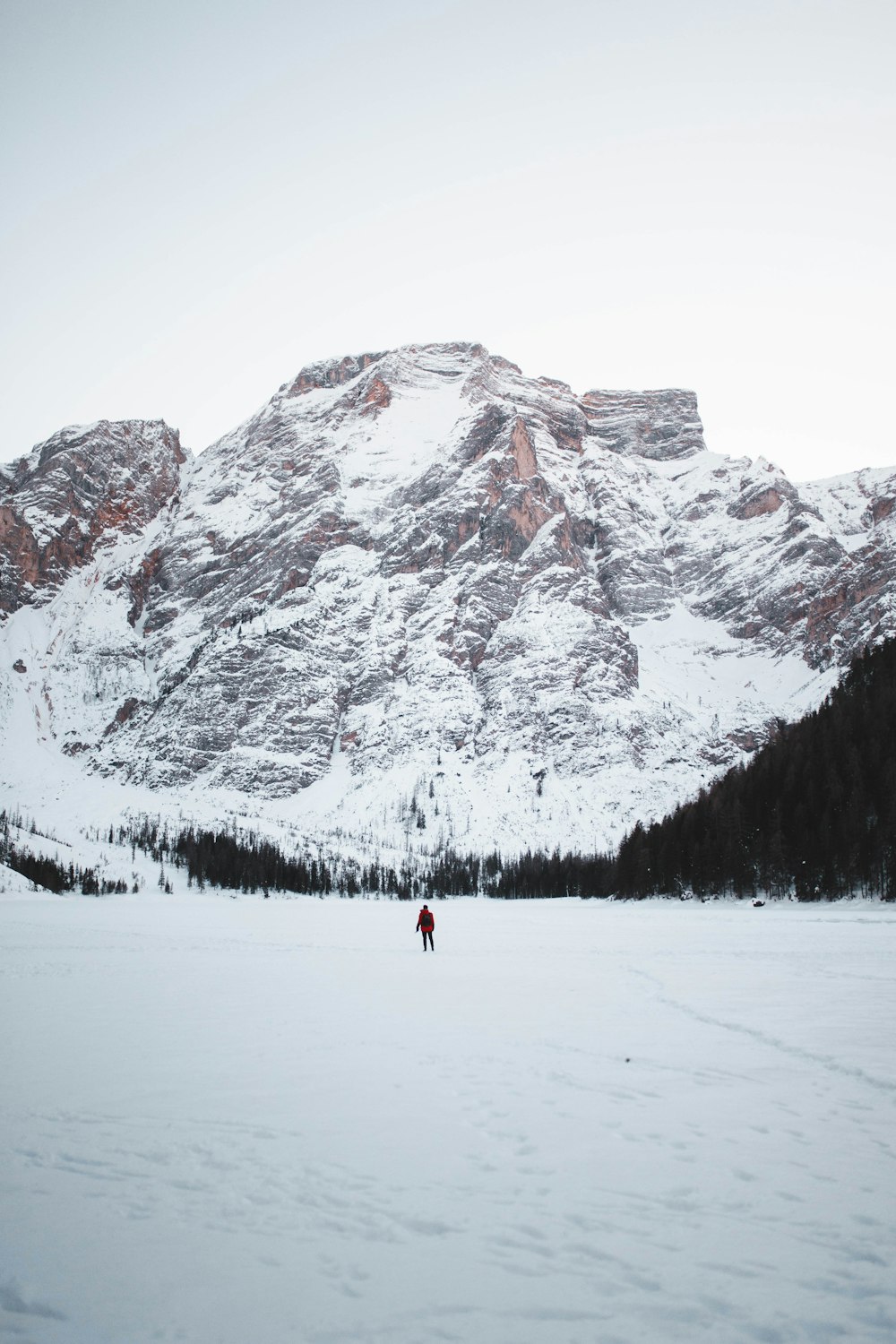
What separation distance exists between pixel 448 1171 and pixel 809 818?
6261 cm

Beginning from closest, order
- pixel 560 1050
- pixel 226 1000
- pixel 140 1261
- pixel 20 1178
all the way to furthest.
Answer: pixel 140 1261 < pixel 20 1178 < pixel 560 1050 < pixel 226 1000

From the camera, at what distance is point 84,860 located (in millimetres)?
132750

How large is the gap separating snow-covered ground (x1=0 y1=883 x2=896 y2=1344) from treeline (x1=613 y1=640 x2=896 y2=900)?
45.9 metres

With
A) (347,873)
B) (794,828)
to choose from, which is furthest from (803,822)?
(347,873)

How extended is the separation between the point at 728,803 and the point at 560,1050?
65.7 meters

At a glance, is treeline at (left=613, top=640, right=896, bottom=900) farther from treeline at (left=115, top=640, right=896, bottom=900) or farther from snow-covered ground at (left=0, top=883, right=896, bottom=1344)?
snow-covered ground at (left=0, top=883, right=896, bottom=1344)

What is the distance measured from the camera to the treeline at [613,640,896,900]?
57156mm

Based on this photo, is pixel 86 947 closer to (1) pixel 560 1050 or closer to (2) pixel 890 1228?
(1) pixel 560 1050

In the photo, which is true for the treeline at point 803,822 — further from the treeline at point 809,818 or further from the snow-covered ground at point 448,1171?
the snow-covered ground at point 448,1171

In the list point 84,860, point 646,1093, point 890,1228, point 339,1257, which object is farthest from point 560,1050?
point 84,860

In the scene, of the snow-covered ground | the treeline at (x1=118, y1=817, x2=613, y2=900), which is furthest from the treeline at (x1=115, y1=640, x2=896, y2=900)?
the snow-covered ground

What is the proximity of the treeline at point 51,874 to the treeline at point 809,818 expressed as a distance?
219ft

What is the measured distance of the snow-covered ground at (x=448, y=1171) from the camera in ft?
16.4

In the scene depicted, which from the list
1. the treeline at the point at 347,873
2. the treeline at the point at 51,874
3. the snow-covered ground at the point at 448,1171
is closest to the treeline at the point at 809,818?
the treeline at the point at 347,873
